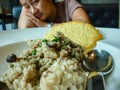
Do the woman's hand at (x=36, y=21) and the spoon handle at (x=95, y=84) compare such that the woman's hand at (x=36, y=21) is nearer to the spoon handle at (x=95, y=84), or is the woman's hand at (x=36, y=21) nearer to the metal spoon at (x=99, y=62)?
the metal spoon at (x=99, y=62)

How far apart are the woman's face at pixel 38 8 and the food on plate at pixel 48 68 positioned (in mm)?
803

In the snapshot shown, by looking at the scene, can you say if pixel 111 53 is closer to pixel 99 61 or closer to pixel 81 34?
Answer: pixel 99 61

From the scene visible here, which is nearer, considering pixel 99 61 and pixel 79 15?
pixel 99 61

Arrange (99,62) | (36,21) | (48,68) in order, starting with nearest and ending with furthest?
(48,68), (99,62), (36,21)

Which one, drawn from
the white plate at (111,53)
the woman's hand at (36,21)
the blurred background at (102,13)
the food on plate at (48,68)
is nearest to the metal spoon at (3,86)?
the food on plate at (48,68)

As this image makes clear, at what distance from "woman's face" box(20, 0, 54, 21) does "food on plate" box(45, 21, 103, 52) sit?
593 millimetres

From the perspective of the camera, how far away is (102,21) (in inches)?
88.5

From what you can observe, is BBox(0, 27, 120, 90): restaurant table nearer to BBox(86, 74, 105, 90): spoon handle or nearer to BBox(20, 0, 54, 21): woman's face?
BBox(86, 74, 105, 90): spoon handle

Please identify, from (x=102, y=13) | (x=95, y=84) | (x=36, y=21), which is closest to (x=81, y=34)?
(x=95, y=84)

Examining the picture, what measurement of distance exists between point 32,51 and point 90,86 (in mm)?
187

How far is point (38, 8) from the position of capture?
1454 mm

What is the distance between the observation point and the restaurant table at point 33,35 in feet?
2.55

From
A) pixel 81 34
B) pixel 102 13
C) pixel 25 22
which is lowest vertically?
pixel 102 13

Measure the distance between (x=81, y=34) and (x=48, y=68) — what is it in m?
0.35
